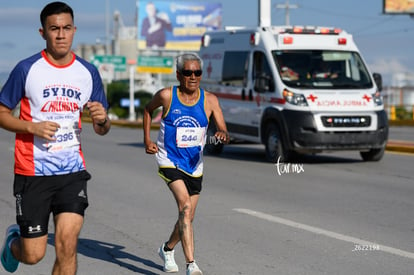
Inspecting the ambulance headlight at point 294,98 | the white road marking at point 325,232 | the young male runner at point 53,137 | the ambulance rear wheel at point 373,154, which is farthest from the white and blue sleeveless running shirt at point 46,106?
the ambulance rear wheel at point 373,154

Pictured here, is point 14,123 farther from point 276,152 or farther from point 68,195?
point 276,152

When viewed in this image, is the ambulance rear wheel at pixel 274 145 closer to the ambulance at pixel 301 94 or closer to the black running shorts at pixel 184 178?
the ambulance at pixel 301 94

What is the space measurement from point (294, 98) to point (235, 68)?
2.30 m

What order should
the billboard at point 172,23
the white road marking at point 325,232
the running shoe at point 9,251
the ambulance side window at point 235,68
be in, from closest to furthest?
the running shoe at point 9,251 < the white road marking at point 325,232 < the ambulance side window at point 235,68 < the billboard at point 172,23

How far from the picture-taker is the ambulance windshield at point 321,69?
16.9 m

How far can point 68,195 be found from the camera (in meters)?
5.72

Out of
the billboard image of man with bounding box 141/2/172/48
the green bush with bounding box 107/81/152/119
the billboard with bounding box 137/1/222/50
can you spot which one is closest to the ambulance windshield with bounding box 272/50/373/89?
the green bush with bounding box 107/81/152/119

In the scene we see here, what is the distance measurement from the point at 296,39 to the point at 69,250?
40.6 ft

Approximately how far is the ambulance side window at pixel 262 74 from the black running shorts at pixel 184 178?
9.80m

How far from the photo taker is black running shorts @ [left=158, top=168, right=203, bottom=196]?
7.23 metres

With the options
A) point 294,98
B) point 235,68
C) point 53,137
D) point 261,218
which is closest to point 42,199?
point 53,137

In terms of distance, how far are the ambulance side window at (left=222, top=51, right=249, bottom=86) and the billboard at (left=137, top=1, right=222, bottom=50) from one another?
59675 mm

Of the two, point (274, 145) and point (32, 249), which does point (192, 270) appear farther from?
point (274, 145)

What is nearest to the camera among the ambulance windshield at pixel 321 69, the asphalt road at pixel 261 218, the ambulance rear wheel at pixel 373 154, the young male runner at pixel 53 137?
the young male runner at pixel 53 137
